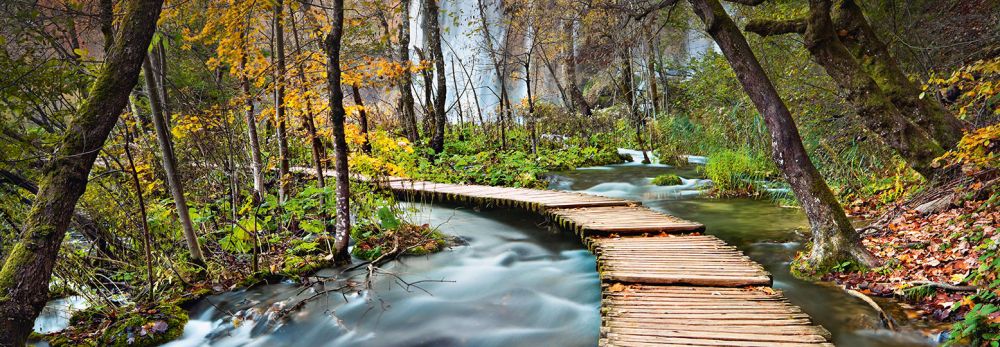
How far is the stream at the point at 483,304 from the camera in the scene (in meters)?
4.39

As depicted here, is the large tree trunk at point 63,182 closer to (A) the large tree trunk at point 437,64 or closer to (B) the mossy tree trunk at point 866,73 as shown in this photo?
(B) the mossy tree trunk at point 866,73

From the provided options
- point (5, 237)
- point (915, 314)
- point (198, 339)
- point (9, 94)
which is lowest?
point (198, 339)

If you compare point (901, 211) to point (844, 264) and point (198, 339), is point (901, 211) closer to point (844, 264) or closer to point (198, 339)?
point (844, 264)

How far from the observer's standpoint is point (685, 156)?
14180 mm

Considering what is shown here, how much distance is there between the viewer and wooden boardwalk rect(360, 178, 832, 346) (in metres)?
3.07

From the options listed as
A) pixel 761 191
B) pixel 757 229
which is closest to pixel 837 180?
pixel 761 191

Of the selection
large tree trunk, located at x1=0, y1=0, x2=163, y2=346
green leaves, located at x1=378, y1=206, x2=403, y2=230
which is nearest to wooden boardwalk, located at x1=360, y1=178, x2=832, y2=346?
green leaves, located at x1=378, y1=206, x2=403, y2=230

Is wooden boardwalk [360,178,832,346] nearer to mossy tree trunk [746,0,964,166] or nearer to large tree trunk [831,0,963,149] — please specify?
mossy tree trunk [746,0,964,166]

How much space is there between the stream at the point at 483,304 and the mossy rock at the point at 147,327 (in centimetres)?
11

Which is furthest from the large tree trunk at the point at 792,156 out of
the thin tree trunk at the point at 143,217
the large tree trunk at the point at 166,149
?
the large tree trunk at the point at 166,149

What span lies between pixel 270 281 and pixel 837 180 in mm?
8018

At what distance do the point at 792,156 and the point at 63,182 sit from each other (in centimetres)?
514

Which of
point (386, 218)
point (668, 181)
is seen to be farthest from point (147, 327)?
point (668, 181)

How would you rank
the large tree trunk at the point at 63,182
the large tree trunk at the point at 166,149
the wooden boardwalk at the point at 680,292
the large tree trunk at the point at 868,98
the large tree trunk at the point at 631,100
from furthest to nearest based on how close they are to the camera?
1. the large tree trunk at the point at 631,100
2. the large tree trunk at the point at 868,98
3. the large tree trunk at the point at 166,149
4. the wooden boardwalk at the point at 680,292
5. the large tree trunk at the point at 63,182
